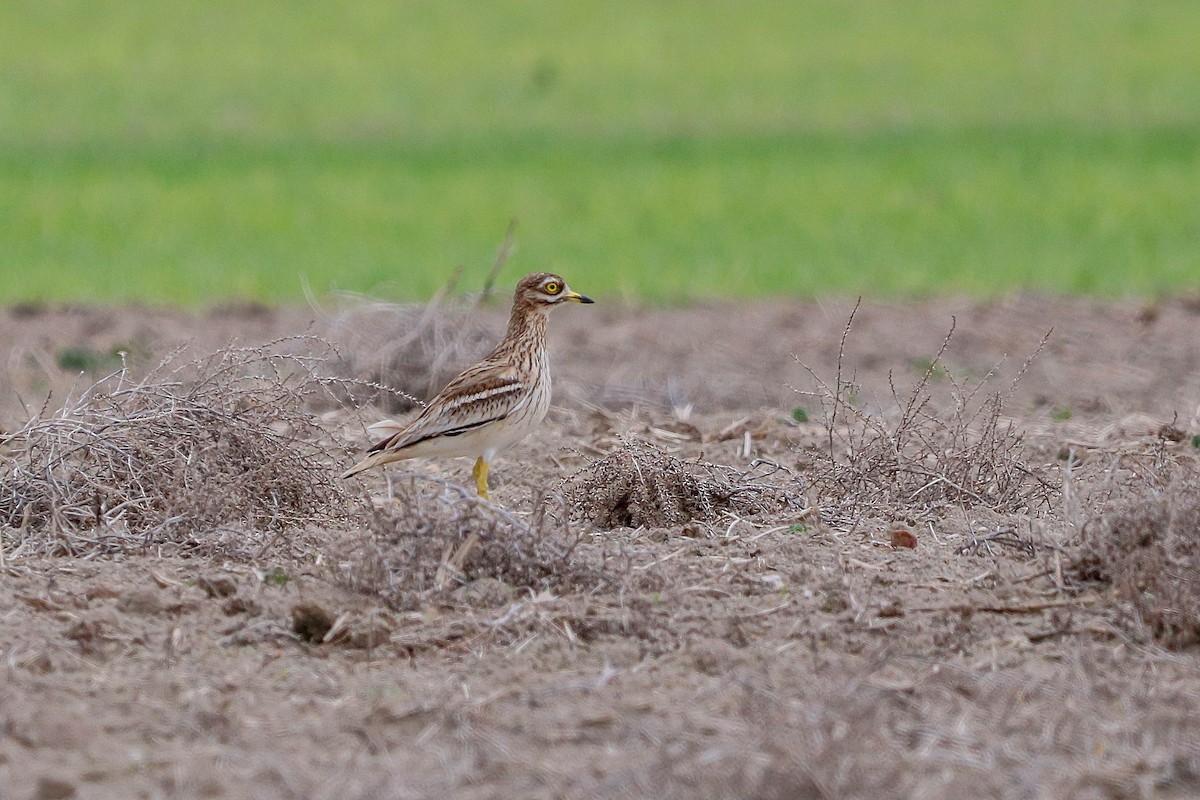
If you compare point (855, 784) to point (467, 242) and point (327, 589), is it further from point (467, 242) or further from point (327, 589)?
point (467, 242)

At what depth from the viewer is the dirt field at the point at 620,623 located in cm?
426

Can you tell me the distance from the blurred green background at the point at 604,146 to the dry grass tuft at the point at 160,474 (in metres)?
3.73

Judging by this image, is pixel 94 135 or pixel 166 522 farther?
pixel 94 135

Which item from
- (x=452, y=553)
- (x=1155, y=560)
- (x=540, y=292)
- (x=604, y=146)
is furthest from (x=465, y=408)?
(x=604, y=146)

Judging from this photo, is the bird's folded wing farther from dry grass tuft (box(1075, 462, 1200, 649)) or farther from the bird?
dry grass tuft (box(1075, 462, 1200, 649))

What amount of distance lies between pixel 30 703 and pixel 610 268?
1274 cm

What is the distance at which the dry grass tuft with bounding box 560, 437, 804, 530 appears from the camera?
6742mm

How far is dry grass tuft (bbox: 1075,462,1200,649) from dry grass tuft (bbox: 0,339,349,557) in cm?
299

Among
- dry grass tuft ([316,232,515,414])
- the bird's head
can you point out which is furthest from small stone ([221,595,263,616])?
dry grass tuft ([316,232,515,414])

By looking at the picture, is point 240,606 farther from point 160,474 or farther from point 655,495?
point 655,495

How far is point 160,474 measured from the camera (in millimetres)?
6570

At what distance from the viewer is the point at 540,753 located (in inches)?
173

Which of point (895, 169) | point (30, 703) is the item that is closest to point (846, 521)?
point (30, 703)

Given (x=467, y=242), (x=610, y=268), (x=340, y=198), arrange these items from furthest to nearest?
(x=340, y=198)
(x=467, y=242)
(x=610, y=268)
